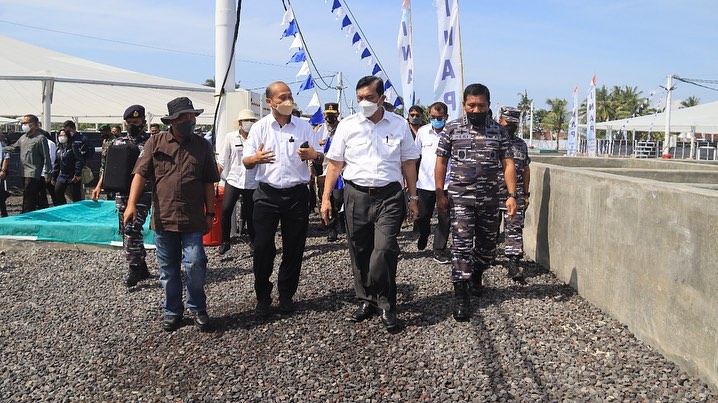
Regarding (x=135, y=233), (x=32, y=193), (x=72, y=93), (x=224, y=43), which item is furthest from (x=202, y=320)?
(x=72, y=93)

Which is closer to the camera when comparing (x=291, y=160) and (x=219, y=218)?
(x=291, y=160)

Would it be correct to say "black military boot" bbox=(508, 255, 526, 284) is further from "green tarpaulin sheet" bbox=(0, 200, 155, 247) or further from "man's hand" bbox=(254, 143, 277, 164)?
"green tarpaulin sheet" bbox=(0, 200, 155, 247)

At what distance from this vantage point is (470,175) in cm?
491

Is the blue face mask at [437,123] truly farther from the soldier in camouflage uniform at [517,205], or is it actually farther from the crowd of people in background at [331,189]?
the crowd of people in background at [331,189]

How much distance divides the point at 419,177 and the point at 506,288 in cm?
211

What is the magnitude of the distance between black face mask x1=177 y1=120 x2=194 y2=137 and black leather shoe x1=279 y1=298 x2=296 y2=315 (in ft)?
5.23

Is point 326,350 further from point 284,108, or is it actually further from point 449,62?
point 449,62

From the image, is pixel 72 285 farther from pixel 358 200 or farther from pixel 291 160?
pixel 358 200

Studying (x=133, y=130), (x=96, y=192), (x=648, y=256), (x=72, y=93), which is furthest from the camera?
(x=72, y=93)

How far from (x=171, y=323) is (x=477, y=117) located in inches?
118

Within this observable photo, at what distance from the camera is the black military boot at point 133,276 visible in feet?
19.5

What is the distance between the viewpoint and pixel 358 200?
4590 millimetres

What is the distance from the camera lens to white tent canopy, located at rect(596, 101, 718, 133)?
37.6m

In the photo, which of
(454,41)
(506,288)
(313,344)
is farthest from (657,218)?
(454,41)
